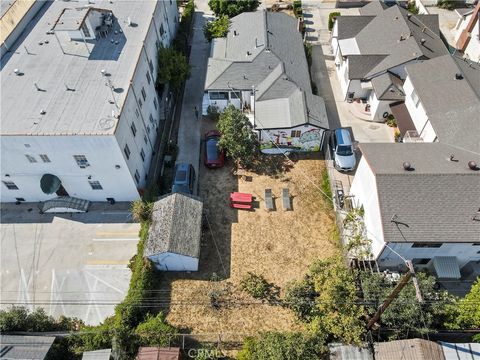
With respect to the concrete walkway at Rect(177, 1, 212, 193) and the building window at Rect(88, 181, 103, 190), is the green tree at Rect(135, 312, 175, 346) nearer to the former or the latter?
the building window at Rect(88, 181, 103, 190)

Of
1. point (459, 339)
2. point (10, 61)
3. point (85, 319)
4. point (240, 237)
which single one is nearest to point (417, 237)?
point (459, 339)

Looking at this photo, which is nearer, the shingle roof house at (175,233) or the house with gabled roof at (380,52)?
the shingle roof house at (175,233)

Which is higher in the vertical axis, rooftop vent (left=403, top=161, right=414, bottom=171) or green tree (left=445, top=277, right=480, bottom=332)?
rooftop vent (left=403, top=161, right=414, bottom=171)

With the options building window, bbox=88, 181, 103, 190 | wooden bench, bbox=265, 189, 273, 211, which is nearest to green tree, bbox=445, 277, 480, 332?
wooden bench, bbox=265, 189, 273, 211

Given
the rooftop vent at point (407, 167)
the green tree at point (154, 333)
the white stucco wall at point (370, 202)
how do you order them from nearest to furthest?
the green tree at point (154, 333), the white stucco wall at point (370, 202), the rooftop vent at point (407, 167)

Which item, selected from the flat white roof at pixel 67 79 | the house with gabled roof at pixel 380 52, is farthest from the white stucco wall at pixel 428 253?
the flat white roof at pixel 67 79

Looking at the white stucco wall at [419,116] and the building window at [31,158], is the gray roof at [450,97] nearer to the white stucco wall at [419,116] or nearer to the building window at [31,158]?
the white stucco wall at [419,116]

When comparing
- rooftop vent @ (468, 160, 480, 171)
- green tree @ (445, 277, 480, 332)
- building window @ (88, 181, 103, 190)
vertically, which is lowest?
green tree @ (445, 277, 480, 332)
